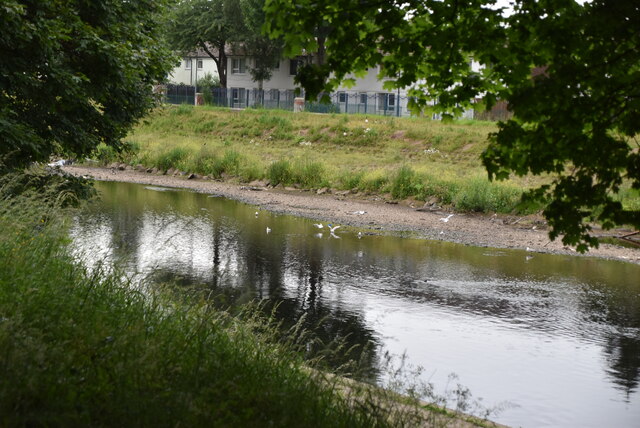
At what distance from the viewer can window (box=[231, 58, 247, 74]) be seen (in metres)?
76.3

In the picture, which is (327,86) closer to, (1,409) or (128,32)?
(1,409)

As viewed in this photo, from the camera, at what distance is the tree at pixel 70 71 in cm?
1209

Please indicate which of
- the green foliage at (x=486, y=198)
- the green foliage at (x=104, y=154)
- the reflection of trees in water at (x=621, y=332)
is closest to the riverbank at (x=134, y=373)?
the reflection of trees in water at (x=621, y=332)

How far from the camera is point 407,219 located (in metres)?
28.6

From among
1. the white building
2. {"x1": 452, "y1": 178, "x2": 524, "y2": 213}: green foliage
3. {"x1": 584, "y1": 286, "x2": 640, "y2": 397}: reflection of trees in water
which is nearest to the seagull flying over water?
{"x1": 452, "y1": 178, "x2": 524, "y2": 213}: green foliage

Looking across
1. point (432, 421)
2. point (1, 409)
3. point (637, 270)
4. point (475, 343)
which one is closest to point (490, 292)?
point (475, 343)

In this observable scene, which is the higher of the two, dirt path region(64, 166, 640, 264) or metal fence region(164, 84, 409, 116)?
metal fence region(164, 84, 409, 116)

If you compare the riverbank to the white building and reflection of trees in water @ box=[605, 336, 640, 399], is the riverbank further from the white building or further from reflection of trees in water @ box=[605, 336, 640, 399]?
the white building

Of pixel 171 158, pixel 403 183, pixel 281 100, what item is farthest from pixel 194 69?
pixel 403 183

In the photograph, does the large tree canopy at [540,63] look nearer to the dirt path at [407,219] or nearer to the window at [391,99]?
the dirt path at [407,219]

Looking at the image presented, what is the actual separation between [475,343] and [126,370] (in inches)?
359

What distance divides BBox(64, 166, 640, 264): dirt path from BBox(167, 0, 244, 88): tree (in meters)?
35.5

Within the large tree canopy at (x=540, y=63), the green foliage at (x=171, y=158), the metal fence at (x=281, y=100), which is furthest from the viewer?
the metal fence at (x=281, y=100)

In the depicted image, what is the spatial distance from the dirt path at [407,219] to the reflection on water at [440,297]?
1.37m
